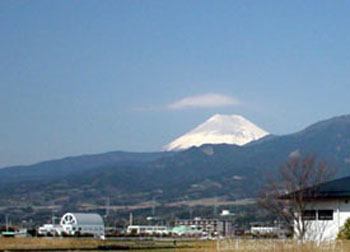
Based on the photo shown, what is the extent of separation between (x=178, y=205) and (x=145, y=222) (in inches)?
1749


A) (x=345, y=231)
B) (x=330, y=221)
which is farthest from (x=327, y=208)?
(x=345, y=231)

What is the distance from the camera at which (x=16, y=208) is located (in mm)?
187625

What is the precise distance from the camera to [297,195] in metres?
43.6

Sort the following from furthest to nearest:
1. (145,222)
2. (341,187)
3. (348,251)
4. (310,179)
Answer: (145,222) < (310,179) < (341,187) < (348,251)

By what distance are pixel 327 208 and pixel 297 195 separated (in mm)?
1698

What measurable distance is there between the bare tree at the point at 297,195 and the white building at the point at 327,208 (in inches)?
2.3

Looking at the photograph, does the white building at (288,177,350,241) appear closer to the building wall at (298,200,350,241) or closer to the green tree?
the building wall at (298,200,350,241)

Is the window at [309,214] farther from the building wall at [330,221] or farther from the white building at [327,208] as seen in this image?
the building wall at [330,221]

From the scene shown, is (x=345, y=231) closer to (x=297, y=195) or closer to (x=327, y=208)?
(x=327, y=208)

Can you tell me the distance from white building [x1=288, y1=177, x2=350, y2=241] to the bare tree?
0.06 m

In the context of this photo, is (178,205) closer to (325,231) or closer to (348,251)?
(325,231)

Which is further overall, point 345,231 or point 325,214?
point 325,214

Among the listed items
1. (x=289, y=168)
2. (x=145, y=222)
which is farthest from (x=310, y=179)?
(x=145, y=222)

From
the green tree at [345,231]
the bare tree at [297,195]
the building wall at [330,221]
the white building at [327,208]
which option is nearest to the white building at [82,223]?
the bare tree at [297,195]
